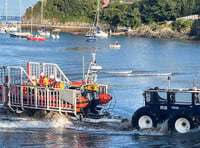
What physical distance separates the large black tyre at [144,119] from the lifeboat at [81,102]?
3.01 m

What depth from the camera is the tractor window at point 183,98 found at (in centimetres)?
2506

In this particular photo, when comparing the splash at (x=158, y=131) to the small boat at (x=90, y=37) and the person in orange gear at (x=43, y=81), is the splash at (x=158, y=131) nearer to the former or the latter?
the person in orange gear at (x=43, y=81)

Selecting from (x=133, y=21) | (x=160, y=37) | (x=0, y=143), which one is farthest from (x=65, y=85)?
(x=133, y=21)

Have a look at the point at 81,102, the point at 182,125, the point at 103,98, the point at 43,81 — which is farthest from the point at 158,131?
the point at 43,81

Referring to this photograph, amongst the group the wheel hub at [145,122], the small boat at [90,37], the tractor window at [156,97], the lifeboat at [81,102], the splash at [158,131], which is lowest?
the small boat at [90,37]

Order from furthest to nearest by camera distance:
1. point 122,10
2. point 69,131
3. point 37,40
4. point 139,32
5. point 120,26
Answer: point 122,10 → point 120,26 → point 139,32 → point 37,40 → point 69,131

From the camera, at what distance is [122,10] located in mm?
187750

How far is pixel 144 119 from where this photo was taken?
26062mm

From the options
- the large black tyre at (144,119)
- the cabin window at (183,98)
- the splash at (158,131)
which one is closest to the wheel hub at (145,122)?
the large black tyre at (144,119)

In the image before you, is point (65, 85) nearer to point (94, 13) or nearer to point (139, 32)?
point (139, 32)

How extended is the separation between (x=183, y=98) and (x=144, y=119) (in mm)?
2160

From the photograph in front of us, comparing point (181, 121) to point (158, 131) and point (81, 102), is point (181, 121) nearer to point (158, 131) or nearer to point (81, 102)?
point (158, 131)

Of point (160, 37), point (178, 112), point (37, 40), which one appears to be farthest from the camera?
point (160, 37)

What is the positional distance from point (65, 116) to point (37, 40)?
90.6 meters
